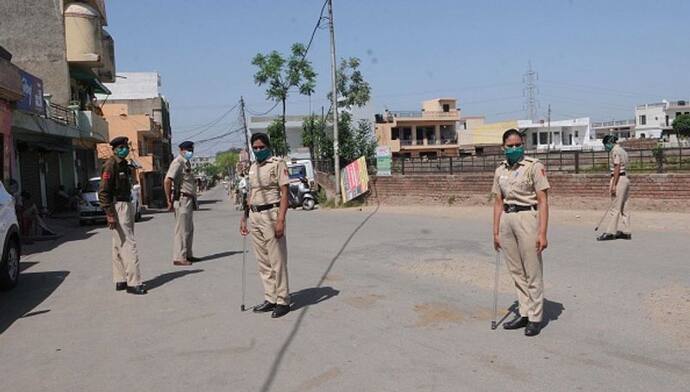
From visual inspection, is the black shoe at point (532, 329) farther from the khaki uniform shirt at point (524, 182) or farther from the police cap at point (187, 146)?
the police cap at point (187, 146)

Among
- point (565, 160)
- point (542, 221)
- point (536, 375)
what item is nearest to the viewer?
point (536, 375)

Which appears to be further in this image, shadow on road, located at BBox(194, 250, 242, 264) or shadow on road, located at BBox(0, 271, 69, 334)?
shadow on road, located at BBox(194, 250, 242, 264)

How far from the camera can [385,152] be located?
24.9 m

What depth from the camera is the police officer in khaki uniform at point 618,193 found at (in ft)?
36.2

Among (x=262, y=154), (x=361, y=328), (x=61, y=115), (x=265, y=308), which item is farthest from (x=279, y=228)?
(x=61, y=115)

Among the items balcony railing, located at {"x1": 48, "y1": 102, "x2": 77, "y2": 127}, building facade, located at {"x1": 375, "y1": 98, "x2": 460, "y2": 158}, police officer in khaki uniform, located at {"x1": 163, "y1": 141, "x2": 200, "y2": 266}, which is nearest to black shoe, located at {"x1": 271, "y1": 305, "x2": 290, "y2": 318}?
police officer in khaki uniform, located at {"x1": 163, "y1": 141, "x2": 200, "y2": 266}

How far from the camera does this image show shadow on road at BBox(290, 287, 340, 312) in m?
7.14

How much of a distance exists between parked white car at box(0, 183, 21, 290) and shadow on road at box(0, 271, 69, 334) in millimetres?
178

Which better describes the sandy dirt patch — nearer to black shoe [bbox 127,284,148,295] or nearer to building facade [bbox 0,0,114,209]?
black shoe [bbox 127,284,148,295]

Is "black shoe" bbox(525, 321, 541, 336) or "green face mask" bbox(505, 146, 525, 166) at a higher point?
"green face mask" bbox(505, 146, 525, 166)

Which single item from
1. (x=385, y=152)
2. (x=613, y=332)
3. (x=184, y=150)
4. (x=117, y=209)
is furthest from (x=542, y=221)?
(x=385, y=152)

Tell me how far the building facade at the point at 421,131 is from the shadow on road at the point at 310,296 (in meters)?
61.3

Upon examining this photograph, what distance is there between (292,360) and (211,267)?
5.28m

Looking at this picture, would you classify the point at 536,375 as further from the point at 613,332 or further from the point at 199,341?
the point at 199,341
